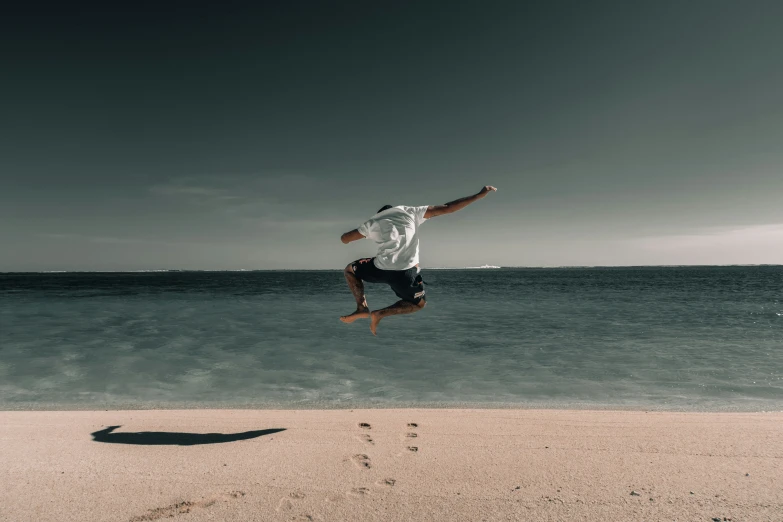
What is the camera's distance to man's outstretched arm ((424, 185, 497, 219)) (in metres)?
5.20

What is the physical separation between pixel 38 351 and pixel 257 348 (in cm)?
695

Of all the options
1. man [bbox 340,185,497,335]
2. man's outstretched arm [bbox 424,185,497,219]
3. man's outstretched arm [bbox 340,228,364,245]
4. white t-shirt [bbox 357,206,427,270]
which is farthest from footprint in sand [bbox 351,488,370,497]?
man's outstretched arm [bbox 424,185,497,219]

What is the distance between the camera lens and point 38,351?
14.6 metres

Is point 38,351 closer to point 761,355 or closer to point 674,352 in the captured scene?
point 674,352

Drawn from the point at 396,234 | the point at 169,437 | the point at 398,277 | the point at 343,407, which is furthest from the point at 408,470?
the point at 343,407

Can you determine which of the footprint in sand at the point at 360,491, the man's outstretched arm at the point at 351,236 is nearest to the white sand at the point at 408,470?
the footprint in sand at the point at 360,491

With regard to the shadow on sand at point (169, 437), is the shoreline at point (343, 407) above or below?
below

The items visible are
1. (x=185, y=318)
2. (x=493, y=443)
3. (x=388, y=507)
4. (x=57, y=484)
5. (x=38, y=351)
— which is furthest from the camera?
(x=185, y=318)

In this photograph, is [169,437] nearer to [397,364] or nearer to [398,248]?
[398,248]

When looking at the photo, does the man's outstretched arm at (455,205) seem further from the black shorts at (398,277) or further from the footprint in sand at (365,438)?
the footprint in sand at (365,438)

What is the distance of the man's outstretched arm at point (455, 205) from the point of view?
5.20 metres

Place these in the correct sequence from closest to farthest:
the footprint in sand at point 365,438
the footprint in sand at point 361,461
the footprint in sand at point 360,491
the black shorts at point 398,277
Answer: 1. the footprint in sand at point 360,491
2. the footprint in sand at point 361,461
3. the black shorts at point 398,277
4. the footprint in sand at point 365,438

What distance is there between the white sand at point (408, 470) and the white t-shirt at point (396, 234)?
2.34m

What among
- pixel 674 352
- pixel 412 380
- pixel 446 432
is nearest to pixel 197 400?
pixel 412 380
